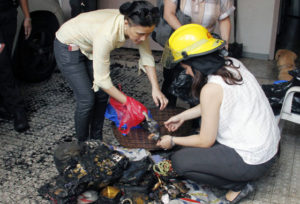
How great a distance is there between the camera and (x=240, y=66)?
87.9 inches

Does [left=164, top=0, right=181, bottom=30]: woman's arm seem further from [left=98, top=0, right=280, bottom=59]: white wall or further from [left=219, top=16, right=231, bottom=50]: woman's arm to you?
[left=98, top=0, right=280, bottom=59]: white wall

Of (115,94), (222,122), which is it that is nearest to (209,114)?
(222,122)

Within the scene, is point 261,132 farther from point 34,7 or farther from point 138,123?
point 34,7

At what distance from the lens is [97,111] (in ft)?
9.41

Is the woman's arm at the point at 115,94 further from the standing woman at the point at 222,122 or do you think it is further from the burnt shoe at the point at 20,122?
the burnt shoe at the point at 20,122

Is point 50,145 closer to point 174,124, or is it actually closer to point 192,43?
Result: point 174,124

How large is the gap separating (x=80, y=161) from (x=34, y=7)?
2667mm

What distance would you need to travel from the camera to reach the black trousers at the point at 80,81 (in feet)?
8.42

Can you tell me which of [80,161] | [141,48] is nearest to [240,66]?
[141,48]

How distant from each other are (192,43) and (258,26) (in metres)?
3.36

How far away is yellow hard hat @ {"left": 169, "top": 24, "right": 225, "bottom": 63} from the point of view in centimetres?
203

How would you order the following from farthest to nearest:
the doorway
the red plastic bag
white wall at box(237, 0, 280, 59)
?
the doorway → white wall at box(237, 0, 280, 59) → the red plastic bag

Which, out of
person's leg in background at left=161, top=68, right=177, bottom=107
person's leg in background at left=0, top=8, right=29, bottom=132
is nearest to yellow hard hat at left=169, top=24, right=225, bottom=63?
person's leg in background at left=161, top=68, right=177, bottom=107

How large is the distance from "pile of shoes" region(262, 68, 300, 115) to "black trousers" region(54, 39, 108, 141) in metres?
1.39
